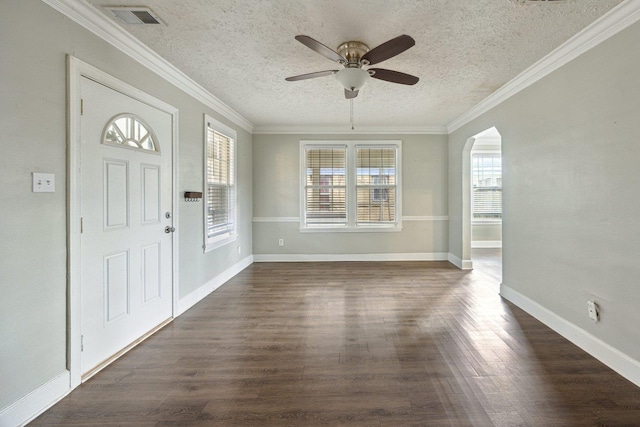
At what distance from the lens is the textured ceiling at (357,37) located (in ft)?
6.53

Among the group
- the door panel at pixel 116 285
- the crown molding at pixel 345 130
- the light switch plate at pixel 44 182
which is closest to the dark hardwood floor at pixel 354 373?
the door panel at pixel 116 285

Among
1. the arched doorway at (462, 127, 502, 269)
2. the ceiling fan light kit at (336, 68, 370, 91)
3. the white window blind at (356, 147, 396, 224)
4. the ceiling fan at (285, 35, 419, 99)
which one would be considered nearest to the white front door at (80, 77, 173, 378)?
the ceiling fan at (285, 35, 419, 99)

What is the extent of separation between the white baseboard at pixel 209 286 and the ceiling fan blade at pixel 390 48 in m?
3.06

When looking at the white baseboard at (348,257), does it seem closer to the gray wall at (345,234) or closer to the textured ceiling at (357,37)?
the gray wall at (345,234)

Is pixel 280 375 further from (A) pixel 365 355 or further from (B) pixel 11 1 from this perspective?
(B) pixel 11 1

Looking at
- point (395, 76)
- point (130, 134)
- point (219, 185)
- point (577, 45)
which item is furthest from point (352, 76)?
point (219, 185)

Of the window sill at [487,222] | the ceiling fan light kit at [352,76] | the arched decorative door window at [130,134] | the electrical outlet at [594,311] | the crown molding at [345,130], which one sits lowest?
the electrical outlet at [594,311]

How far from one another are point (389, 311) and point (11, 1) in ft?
12.1

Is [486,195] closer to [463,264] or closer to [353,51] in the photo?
[463,264]

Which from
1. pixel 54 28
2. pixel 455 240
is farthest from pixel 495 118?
pixel 54 28

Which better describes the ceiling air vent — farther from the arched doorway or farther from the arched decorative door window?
the arched doorway

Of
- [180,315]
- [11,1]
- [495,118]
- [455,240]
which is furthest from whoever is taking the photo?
[455,240]

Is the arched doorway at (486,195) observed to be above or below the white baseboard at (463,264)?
above

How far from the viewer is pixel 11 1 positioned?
1550 mm
